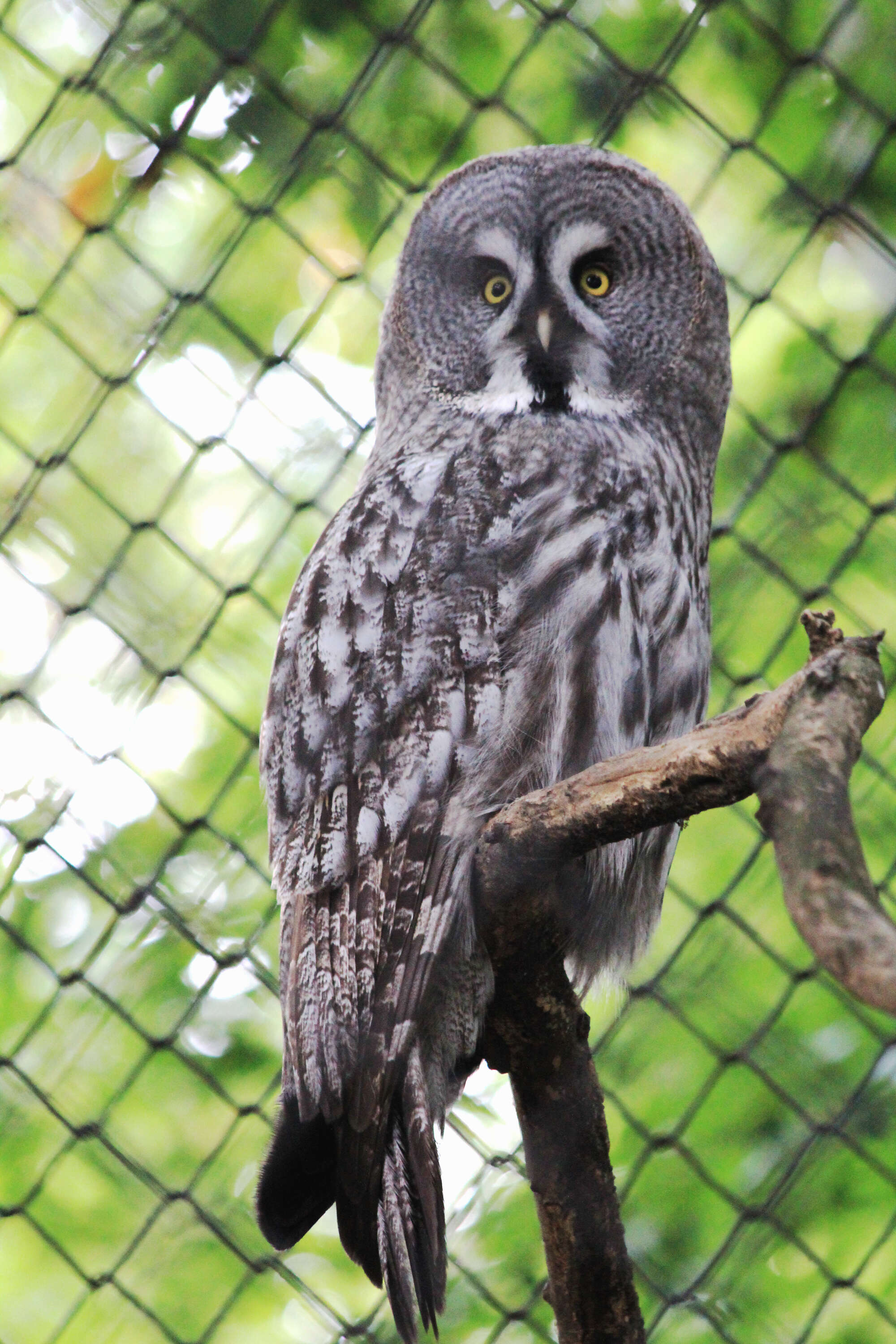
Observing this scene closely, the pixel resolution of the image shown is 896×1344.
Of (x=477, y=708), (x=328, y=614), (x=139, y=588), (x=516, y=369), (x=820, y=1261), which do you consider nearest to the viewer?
(x=477, y=708)

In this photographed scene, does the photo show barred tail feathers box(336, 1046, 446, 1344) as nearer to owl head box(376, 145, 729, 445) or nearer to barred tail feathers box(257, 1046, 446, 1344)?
barred tail feathers box(257, 1046, 446, 1344)

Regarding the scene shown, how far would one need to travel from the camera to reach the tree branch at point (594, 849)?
2.16 ft

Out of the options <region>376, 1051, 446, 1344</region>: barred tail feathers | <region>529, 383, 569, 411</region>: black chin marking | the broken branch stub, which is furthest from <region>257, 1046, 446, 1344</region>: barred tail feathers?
<region>529, 383, 569, 411</region>: black chin marking

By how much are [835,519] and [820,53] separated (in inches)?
23.7

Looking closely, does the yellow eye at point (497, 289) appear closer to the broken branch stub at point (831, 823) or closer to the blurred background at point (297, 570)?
the blurred background at point (297, 570)

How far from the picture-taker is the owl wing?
42.8 inches

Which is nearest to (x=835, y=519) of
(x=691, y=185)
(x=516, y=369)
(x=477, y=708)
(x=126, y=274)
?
(x=691, y=185)

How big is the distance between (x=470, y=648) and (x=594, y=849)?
10.0 inches

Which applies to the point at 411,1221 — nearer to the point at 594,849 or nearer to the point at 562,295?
the point at 594,849

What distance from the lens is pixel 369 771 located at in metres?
1.17

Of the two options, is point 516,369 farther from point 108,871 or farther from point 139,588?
point 108,871

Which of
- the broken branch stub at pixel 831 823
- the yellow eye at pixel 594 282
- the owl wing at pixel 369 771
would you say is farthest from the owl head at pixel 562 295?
the broken branch stub at pixel 831 823

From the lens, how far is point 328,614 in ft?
4.12

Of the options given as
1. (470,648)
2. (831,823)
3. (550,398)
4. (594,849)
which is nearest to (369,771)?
(470,648)
